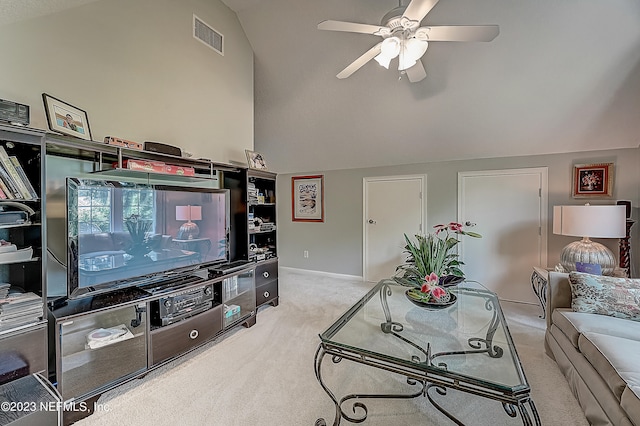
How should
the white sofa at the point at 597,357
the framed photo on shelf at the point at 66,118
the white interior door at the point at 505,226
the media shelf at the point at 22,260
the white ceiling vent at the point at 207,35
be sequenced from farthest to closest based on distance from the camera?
the white interior door at the point at 505,226 < the white ceiling vent at the point at 207,35 < the framed photo on shelf at the point at 66,118 < the media shelf at the point at 22,260 < the white sofa at the point at 597,357

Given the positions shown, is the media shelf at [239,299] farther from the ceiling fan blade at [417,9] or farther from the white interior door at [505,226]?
the white interior door at [505,226]

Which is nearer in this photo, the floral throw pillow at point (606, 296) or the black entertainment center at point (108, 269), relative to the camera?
the black entertainment center at point (108, 269)

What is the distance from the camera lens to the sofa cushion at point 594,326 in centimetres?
155

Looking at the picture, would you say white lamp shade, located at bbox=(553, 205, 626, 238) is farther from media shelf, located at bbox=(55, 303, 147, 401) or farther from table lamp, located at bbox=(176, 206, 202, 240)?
media shelf, located at bbox=(55, 303, 147, 401)

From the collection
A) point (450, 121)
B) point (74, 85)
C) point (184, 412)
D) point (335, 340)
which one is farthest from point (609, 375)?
point (74, 85)

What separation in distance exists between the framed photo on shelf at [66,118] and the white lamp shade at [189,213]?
0.75 m

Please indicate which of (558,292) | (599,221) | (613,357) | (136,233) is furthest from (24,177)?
(599,221)

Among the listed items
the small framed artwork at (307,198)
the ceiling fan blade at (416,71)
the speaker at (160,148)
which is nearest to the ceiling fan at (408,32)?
the ceiling fan blade at (416,71)

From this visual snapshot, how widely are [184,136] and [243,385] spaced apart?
7.11 ft

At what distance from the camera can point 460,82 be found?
2883mm

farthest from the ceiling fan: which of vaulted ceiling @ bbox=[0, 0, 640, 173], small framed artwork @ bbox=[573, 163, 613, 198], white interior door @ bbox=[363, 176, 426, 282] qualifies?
small framed artwork @ bbox=[573, 163, 613, 198]

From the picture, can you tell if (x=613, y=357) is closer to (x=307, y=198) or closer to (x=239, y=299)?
(x=239, y=299)

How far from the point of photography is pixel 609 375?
4.19ft

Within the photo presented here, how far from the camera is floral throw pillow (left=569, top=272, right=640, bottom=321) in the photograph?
1730 millimetres
